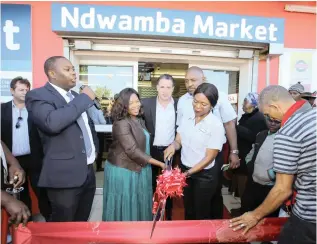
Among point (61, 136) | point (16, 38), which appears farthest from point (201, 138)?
point (16, 38)

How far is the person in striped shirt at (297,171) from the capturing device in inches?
55.6

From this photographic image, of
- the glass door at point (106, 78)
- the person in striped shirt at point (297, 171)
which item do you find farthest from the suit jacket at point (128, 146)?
the glass door at point (106, 78)

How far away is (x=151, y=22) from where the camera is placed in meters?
3.35

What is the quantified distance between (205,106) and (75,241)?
162 cm

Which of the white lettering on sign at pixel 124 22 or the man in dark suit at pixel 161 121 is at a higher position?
the white lettering on sign at pixel 124 22

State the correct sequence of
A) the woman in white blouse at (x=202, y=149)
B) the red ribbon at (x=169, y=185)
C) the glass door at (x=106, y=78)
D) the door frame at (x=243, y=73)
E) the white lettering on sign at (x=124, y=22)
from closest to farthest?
the red ribbon at (x=169, y=185) < the woman in white blouse at (x=202, y=149) < the white lettering on sign at (x=124, y=22) < the door frame at (x=243, y=73) < the glass door at (x=106, y=78)

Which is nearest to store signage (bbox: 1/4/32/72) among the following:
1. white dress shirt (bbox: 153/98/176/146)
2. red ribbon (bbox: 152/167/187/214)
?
white dress shirt (bbox: 153/98/176/146)

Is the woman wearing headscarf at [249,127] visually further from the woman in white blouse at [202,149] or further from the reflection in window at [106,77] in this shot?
the reflection in window at [106,77]

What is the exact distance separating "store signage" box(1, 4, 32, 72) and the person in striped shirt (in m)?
3.93

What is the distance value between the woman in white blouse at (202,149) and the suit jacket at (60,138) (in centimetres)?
99

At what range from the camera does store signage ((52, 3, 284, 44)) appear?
3.22 metres

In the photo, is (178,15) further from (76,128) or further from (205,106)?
(76,128)

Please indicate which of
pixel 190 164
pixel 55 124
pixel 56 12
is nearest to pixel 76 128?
pixel 55 124

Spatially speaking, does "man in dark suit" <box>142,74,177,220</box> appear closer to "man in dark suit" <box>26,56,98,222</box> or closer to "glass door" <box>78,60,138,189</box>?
"man in dark suit" <box>26,56,98,222</box>
